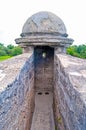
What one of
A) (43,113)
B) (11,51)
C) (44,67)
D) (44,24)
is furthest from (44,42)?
(11,51)

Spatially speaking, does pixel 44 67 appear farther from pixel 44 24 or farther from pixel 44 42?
pixel 44 24

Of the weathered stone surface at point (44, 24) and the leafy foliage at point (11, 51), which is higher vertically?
the weathered stone surface at point (44, 24)

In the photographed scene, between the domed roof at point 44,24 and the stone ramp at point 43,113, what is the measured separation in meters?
2.02

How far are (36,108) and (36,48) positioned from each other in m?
1.92

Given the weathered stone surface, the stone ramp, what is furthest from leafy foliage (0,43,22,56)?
the stone ramp

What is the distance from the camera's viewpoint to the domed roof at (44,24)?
25.4 feet

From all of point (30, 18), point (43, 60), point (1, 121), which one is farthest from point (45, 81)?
point (1, 121)

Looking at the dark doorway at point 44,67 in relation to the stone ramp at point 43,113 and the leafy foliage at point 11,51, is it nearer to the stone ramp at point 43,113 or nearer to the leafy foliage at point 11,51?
the stone ramp at point 43,113

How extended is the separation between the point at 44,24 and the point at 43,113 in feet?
9.02

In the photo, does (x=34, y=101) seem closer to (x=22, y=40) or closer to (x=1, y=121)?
(x=22, y=40)

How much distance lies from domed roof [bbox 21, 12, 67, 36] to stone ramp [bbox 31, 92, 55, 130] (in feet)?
6.61

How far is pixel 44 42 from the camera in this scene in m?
7.41

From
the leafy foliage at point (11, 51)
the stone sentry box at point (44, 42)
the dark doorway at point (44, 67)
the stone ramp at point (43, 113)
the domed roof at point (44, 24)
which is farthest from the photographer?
the leafy foliage at point (11, 51)

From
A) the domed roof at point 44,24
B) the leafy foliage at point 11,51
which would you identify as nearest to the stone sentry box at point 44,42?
the domed roof at point 44,24
